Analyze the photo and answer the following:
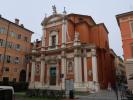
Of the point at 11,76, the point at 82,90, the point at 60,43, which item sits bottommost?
the point at 82,90

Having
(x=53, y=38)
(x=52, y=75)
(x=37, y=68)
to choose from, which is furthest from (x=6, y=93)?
(x=53, y=38)

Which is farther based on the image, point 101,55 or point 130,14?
point 101,55

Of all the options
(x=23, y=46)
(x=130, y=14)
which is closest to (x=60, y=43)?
(x=23, y=46)

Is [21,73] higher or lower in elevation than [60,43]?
lower

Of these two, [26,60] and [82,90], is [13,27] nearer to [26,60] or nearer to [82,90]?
[26,60]

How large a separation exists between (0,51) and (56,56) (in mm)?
10248

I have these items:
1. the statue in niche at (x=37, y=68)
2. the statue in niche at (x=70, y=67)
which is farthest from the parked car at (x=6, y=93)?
the statue in niche at (x=37, y=68)

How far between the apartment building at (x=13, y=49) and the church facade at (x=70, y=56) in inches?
100.0

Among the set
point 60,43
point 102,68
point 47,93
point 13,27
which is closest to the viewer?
point 47,93

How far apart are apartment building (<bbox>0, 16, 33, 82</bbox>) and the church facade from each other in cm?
254

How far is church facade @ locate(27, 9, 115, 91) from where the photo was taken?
25797mm

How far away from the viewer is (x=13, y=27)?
33.2 m

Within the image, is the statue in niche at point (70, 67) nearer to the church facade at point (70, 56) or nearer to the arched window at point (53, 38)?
the church facade at point (70, 56)

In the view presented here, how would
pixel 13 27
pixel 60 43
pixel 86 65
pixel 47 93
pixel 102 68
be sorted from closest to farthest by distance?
1. pixel 47 93
2. pixel 86 65
3. pixel 102 68
4. pixel 60 43
5. pixel 13 27
